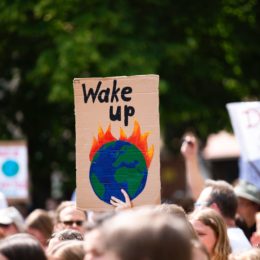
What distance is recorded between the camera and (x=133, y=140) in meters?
5.62

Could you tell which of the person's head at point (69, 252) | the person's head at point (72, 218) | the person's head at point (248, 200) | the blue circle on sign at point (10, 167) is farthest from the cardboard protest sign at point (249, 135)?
the blue circle on sign at point (10, 167)

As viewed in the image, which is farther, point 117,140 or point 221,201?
point 221,201

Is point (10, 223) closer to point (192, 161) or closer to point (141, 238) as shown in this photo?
point (192, 161)

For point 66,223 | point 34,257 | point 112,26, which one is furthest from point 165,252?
point 112,26

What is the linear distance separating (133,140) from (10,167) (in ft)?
21.9

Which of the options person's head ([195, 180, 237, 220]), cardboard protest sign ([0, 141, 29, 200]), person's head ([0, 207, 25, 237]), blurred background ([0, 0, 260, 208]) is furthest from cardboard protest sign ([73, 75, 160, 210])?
blurred background ([0, 0, 260, 208])

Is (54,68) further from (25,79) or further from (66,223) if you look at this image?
(66,223)

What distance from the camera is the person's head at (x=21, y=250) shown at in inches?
152

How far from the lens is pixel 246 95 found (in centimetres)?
1620

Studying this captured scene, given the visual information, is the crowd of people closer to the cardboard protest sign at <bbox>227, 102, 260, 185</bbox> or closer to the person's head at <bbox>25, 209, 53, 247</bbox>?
the person's head at <bbox>25, 209, 53, 247</bbox>

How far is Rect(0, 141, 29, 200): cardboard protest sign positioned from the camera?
38.4 ft

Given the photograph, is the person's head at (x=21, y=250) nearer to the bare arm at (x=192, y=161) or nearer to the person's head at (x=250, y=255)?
the person's head at (x=250, y=255)

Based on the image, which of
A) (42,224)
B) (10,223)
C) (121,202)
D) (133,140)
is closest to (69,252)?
(121,202)

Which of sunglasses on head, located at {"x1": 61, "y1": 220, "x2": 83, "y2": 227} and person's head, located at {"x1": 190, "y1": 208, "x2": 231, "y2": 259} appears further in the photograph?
sunglasses on head, located at {"x1": 61, "y1": 220, "x2": 83, "y2": 227}
